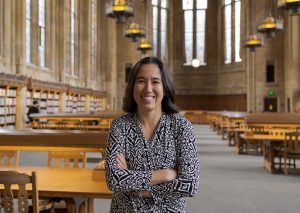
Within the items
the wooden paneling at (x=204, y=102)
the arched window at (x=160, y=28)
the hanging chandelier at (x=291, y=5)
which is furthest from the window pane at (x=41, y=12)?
the wooden paneling at (x=204, y=102)

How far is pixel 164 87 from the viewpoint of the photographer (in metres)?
1.93

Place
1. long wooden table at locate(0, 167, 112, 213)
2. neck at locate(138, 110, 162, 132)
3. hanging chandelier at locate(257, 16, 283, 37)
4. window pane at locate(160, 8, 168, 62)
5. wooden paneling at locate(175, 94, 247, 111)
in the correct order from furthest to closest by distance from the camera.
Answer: window pane at locate(160, 8, 168, 62) < wooden paneling at locate(175, 94, 247, 111) < hanging chandelier at locate(257, 16, 283, 37) < long wooden table at locate(0, 167, 112, 213) < neck at locate(138, 110, 162, 132)

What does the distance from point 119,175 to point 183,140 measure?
31 centimetres

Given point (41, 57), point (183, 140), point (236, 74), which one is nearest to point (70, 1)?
point (41, 57)

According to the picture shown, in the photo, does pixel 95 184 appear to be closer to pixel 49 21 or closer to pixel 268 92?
pixel 49 21

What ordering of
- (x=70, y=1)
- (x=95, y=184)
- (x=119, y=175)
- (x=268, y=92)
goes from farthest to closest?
(x=268, y=92) → (x=70, y=1) → (x=95, y=184) → (x=119, y=175)

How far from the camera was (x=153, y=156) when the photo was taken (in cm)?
183

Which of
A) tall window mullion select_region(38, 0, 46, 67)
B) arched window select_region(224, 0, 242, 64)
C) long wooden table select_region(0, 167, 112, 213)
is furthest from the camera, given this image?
arched window select_region(224, 0, 242, 64)

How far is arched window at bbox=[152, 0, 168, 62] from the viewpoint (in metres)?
33.6

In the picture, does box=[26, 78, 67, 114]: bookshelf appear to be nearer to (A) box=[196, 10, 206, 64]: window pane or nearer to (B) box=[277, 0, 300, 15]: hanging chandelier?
(B) box=[277, 0, 300, 15]: hanging chandelier

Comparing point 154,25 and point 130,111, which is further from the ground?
point 154,25

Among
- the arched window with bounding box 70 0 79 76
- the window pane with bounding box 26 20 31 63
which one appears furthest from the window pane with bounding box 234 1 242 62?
the window pane with bounding box 26 20 31 63

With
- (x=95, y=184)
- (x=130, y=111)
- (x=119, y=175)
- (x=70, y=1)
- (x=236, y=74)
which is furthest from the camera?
(x=236, y=74)

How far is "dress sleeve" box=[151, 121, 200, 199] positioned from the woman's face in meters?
0.17
